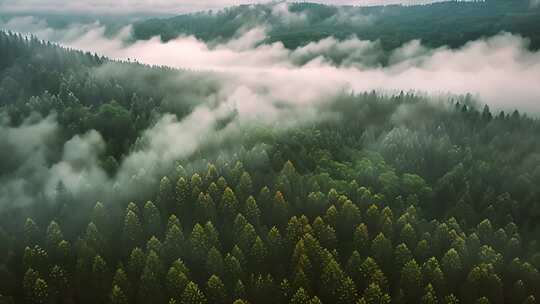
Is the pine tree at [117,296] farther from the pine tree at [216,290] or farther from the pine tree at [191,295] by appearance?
the pine tree at [216,290]

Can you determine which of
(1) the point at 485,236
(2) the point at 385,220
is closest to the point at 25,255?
(2) the point at 385,220

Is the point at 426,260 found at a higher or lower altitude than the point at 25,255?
lower

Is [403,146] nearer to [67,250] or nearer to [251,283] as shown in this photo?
[251,283]

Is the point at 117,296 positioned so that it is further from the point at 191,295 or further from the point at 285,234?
the point at 285,234

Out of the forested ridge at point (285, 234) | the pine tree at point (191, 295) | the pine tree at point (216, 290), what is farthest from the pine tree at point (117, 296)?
the pine tree at point (216, 290)

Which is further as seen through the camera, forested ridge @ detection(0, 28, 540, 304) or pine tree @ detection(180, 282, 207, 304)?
forested ridge @ detection(0, 28, 540, 304)

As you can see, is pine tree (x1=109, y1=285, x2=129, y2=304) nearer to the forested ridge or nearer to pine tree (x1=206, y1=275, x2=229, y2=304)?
the forested ridge

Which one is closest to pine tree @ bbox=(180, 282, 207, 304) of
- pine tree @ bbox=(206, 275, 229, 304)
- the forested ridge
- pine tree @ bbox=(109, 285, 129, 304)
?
the forested ridge

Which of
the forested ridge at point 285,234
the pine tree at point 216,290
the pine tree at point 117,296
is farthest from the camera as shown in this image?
the forested ridge at point 285,234

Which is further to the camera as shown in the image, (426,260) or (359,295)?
(426,260)
